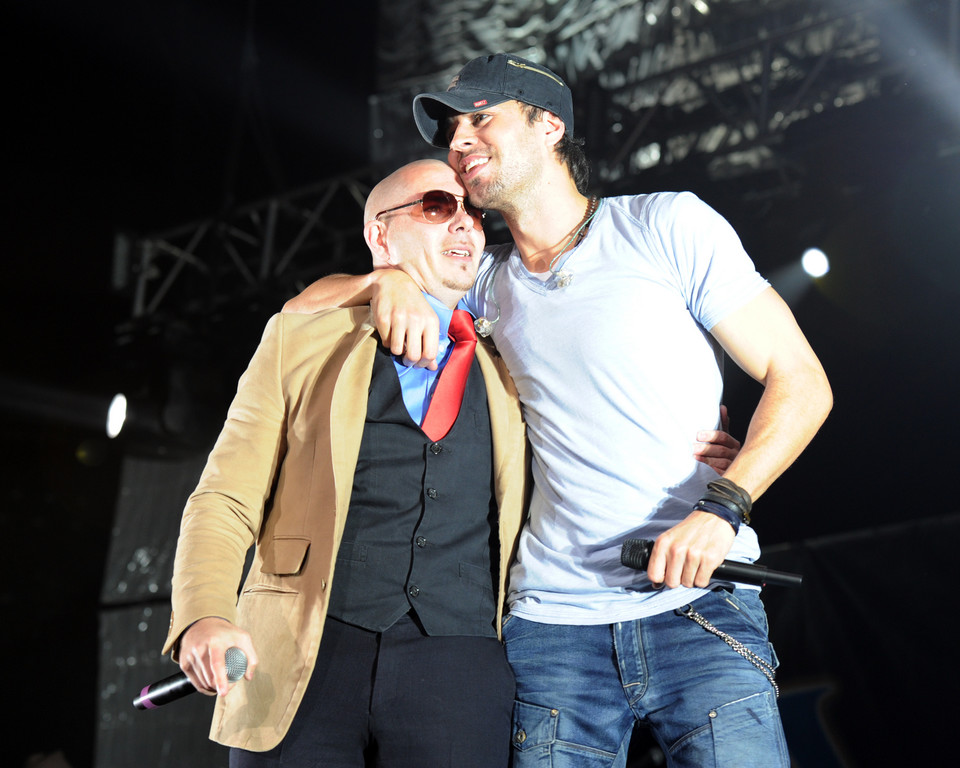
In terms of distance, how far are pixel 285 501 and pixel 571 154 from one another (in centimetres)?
109

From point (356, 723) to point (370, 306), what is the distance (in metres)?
0.84

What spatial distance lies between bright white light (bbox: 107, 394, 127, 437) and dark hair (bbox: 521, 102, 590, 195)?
3.65 m

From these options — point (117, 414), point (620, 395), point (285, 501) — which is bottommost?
point (285, 501)

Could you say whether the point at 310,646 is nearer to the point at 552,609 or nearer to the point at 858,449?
the point at 552,609

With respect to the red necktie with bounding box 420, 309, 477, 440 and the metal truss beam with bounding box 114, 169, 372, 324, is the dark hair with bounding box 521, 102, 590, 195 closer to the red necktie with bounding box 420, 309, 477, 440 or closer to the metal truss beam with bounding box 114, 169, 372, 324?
the red necktie with bounding box 420, 309, 477, 440

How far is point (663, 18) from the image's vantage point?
4.75 metres

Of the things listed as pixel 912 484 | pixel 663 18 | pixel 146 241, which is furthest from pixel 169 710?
pixel 663 18

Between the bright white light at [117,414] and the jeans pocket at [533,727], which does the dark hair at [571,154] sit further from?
the bright white light at [117,414]

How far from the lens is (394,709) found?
152 centimetres

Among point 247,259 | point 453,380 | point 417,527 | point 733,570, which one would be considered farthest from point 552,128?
point 247,259

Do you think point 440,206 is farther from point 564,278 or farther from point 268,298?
point 268,298

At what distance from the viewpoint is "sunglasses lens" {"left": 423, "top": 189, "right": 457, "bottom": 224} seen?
2.02 meters

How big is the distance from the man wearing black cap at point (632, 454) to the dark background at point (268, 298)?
2.03 metres

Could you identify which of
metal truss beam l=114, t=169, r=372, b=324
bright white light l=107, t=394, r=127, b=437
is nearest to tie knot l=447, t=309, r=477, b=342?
metal truss beam l=114, t=169, r=372, b=324
